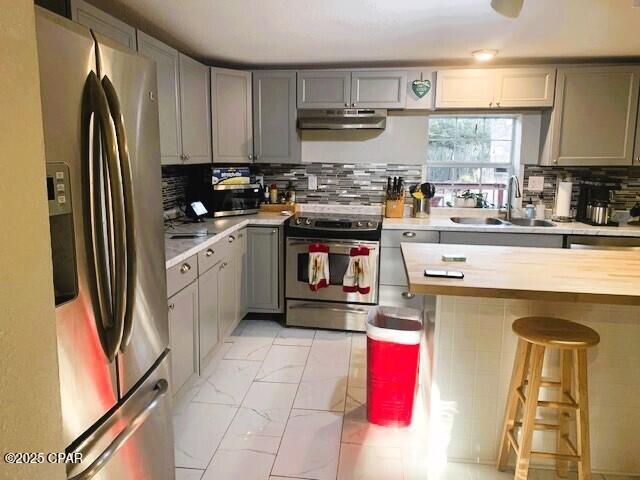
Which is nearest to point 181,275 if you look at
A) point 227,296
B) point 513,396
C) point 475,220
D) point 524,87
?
point 227,296

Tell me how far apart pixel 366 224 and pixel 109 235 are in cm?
255

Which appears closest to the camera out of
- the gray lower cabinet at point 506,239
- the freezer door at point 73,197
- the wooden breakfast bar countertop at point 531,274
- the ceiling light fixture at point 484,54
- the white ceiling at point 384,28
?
the freezer door at point 73,197

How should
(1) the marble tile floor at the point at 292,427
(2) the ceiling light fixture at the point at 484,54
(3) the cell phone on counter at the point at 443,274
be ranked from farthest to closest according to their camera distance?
1. (2) the ceiling light fixture at the point at 484,54
2. (1) the marble tile floor at the point at 292,427
3. (3) the cell phone on counter at the point at 443,274

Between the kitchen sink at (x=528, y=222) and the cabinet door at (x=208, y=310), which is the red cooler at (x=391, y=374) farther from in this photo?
the kitchen sink at (x=528, y=222)

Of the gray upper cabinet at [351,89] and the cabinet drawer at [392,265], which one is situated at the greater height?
the gray upper cabinet at [351,89]

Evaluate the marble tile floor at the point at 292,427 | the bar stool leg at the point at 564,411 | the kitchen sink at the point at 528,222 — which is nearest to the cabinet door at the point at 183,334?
the marble tile floor at the point at 292,427

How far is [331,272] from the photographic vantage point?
11.9 ft

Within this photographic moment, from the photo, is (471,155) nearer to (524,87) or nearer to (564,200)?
(524,87)

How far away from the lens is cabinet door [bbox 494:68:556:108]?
359cm

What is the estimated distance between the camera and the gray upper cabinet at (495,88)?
361cm

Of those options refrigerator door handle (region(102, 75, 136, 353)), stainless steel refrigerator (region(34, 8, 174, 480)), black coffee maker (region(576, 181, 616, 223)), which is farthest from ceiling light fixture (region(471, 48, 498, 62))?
refrigerator door handle (region(102, 75, 136, 353))

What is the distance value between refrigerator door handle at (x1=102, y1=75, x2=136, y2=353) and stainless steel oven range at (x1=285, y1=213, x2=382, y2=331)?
2.30m

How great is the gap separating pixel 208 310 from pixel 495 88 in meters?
2.76

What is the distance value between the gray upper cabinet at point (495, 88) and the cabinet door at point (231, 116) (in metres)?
1.59
